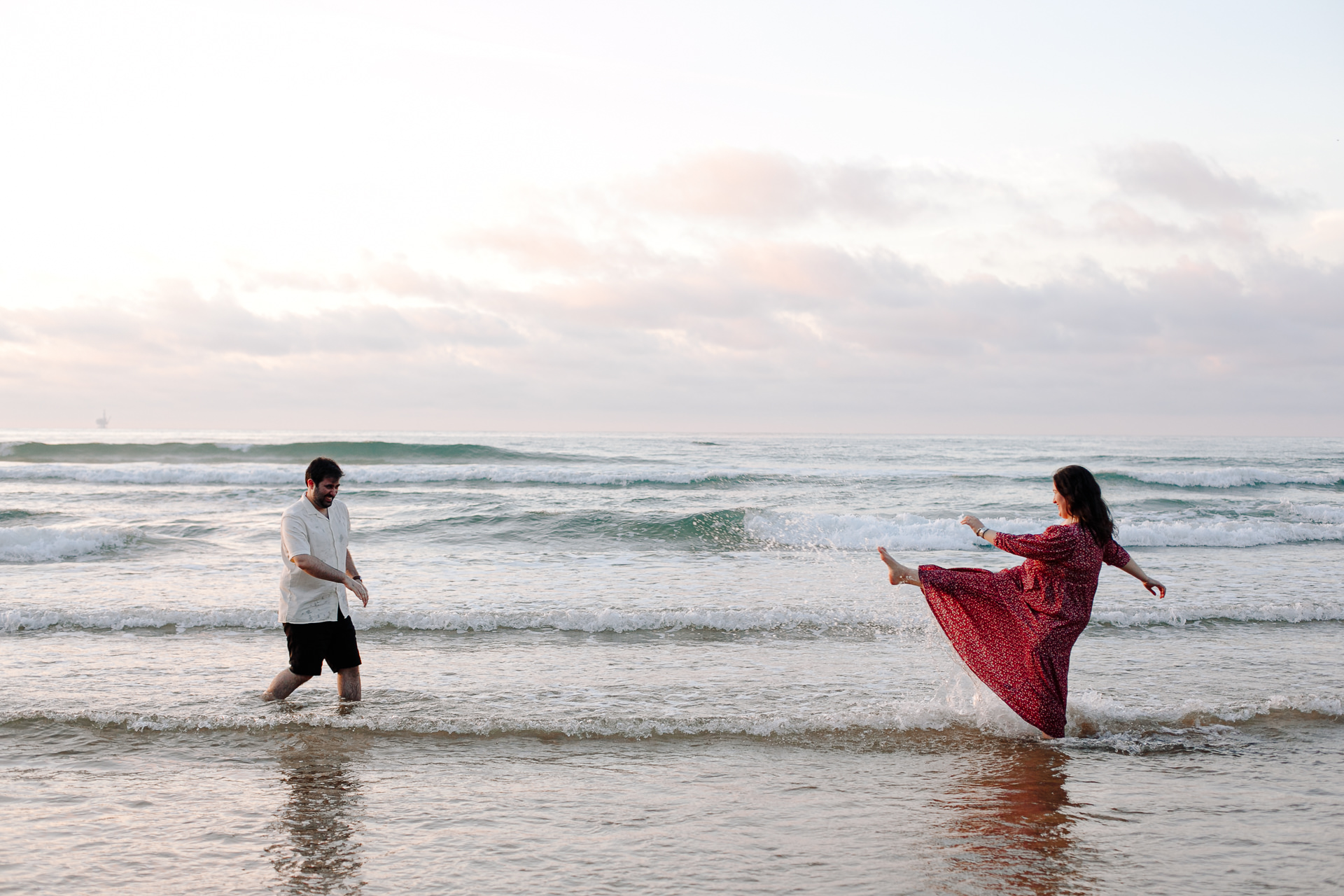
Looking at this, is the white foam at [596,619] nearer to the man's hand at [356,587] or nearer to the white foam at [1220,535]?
the man's hand at [356,587]

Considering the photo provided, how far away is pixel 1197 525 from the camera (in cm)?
1587

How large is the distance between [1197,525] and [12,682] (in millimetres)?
17249

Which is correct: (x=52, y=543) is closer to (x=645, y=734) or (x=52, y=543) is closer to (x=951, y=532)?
(x=645, y=734)

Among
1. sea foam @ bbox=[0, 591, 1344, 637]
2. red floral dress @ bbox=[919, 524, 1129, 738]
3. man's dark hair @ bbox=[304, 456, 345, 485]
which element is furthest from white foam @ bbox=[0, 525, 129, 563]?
red floral dress @ bbox=[919, 524, 1129, 738]

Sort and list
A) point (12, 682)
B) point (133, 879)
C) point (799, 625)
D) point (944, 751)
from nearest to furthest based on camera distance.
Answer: point (133, 879), point (944, 751), point (12, 682), point (799, 625)

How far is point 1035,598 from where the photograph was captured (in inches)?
199

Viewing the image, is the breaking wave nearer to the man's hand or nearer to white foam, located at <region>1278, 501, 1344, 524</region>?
the man's hand

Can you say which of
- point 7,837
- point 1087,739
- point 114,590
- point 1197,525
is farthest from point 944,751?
point 1197,525

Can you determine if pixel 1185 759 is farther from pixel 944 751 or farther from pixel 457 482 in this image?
pixel 457 482

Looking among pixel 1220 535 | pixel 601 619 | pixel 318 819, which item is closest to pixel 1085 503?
pixel 318 819

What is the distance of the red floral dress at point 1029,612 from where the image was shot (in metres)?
4.91

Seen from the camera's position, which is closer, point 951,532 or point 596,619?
point 596,619

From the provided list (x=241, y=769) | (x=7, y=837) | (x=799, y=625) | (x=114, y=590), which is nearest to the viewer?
(x=7, y=837)

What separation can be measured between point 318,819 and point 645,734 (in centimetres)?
197
